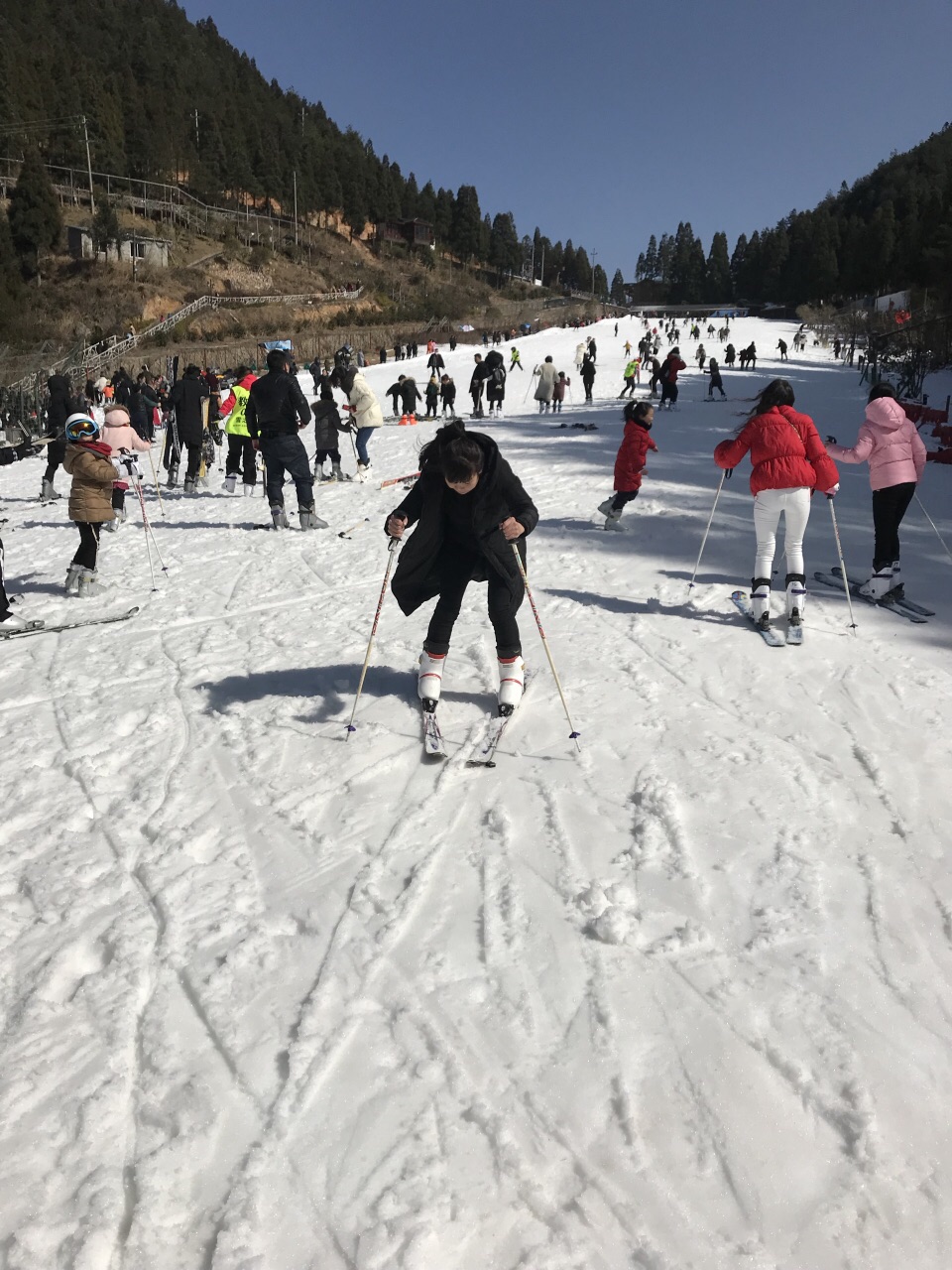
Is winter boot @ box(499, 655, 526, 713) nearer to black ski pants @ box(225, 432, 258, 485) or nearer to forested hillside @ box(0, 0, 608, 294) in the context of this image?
black ski pants @ box(225, 432, 258, 485)

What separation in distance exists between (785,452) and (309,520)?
5975 mm

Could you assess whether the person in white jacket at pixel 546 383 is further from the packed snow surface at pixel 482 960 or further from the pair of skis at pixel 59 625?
the packed snow surface at pixel 482 960

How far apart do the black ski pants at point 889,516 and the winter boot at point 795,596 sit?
0.97m

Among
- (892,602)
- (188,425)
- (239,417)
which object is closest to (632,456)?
(892,602)

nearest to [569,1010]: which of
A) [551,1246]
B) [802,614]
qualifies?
[551,1246]

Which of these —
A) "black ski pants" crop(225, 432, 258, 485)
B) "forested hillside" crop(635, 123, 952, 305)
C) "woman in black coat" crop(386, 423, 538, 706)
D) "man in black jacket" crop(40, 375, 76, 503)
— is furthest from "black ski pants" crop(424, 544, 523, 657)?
"forested hillside" crop(635, 123, 952, 305)

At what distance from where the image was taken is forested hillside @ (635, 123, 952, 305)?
3209 inches

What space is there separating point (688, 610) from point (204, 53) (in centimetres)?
14928

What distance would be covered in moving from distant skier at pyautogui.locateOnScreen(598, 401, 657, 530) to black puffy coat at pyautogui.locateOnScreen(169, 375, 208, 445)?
6.21m

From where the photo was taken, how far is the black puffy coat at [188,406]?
11.0m

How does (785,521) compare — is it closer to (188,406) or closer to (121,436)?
(121,436)

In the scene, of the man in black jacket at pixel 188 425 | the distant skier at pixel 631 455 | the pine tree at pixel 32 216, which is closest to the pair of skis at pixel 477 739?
the distant skier at pixel 631 455

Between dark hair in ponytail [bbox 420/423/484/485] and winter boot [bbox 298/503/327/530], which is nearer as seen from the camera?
dark hair in ponytail [bbox 420/423/484/485]

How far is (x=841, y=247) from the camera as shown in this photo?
98.1 m
